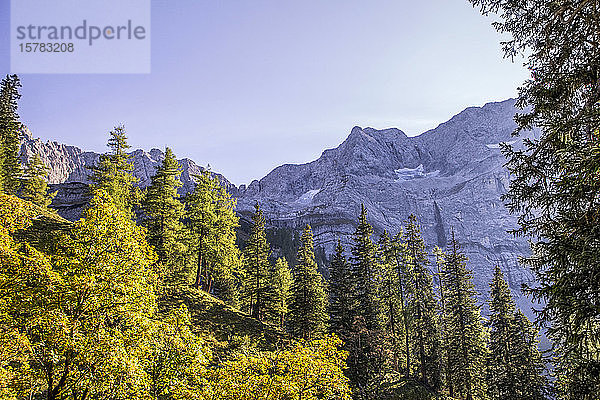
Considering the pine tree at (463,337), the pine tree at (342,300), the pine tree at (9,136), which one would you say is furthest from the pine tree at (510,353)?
the pine tree at (9,136)

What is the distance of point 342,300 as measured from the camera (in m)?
33.2

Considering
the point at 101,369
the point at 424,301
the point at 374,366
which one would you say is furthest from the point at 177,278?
the point at 424,301

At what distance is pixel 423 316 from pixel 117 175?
1347 inches

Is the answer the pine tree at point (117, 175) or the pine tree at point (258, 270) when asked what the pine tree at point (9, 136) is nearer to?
the pine tree at point (117, 175)

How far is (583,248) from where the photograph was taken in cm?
739

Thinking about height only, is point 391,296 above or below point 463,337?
above

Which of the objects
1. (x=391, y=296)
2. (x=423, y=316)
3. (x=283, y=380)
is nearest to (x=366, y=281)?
(x=391, y=296)

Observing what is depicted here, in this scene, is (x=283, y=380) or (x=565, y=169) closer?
(x=565, y=169)

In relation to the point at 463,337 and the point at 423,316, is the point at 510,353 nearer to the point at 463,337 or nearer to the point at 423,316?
the point at 463,337

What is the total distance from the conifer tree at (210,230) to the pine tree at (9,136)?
25.5m

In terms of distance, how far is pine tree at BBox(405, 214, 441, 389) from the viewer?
33562mm

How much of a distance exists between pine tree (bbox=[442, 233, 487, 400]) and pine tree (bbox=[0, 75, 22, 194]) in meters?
52.4

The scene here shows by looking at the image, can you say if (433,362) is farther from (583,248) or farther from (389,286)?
(583,248)

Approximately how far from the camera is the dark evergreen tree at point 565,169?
745 centimetres
